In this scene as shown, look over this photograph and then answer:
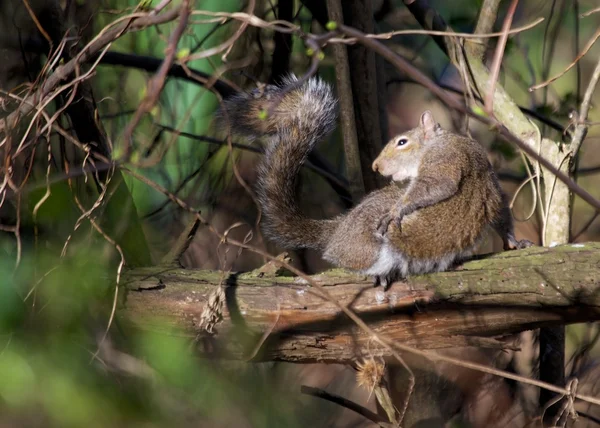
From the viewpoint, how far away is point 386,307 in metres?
1.94

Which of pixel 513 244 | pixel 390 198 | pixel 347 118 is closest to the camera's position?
pixel 390 198

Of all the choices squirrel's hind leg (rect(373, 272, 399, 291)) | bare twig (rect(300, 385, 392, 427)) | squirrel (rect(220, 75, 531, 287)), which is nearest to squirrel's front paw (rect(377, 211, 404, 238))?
squirrel (rect(220, 75, 531, 287))

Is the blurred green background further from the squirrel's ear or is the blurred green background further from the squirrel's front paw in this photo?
the squirrel's ear

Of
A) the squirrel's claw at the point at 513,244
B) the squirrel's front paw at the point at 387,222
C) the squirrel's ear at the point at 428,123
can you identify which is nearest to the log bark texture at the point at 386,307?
the squirrel's front paw at the point at 387,222

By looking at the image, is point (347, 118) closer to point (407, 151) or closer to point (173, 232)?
point (407, 151)

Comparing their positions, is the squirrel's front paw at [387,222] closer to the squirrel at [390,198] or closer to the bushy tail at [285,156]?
the squirrel at [390,198]

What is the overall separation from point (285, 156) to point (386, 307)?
0.66 metres

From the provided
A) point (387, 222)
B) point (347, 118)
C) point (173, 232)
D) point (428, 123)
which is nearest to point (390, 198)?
point (387, 222)

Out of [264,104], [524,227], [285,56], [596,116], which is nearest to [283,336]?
[264,104]

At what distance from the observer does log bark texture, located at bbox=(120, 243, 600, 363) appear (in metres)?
1.90

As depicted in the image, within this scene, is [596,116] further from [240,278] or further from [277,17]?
[240,278]

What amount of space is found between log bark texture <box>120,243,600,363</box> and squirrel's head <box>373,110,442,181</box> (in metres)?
0.58

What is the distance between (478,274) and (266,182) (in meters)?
0.78

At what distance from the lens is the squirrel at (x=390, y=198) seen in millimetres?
2061
